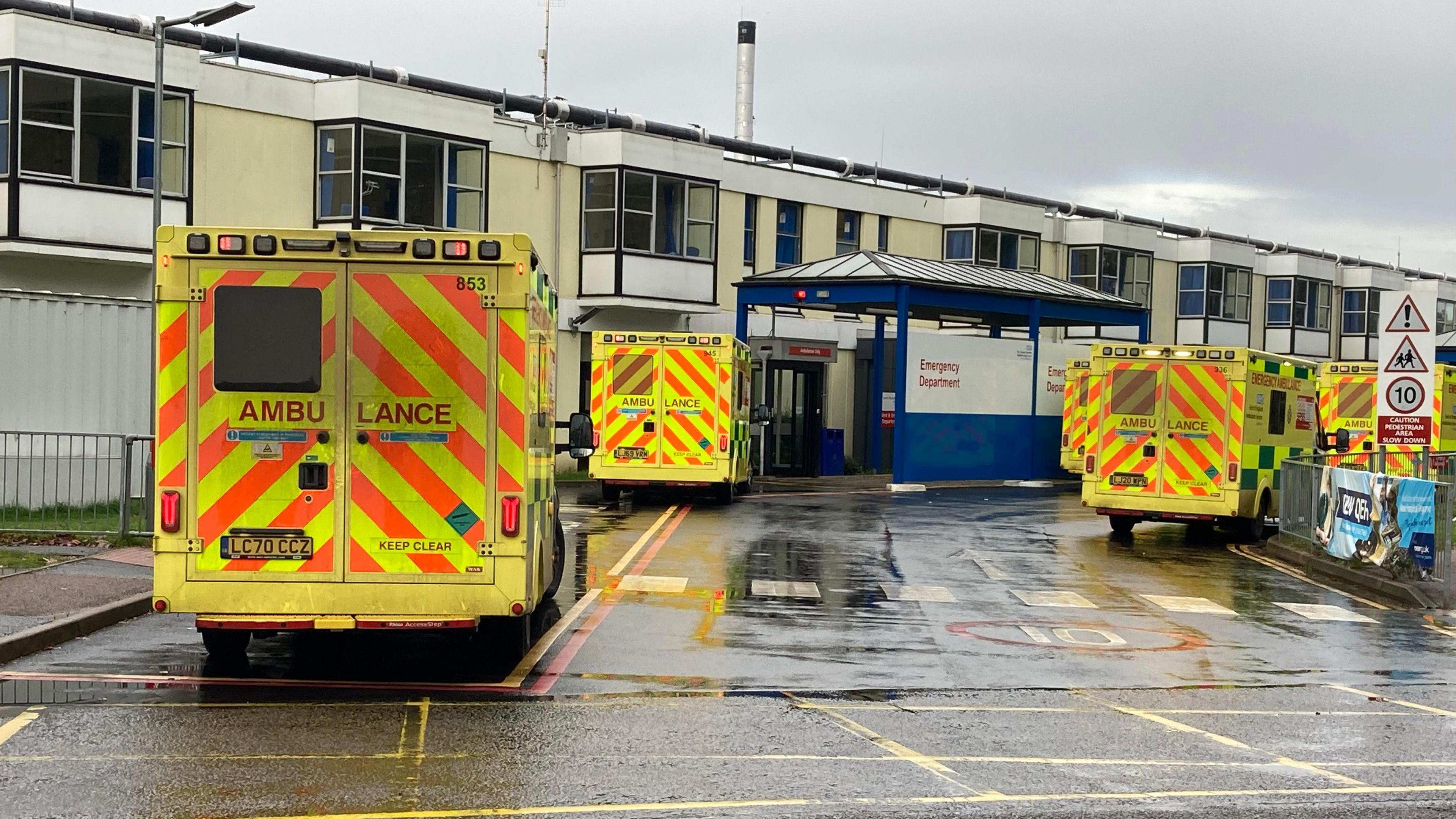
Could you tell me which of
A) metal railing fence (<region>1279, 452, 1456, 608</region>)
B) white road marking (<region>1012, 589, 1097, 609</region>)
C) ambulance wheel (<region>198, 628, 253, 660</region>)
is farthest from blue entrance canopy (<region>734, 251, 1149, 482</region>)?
ambulance wheel (<region>198, 628, 253, 660</region>)

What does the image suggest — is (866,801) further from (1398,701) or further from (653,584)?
(653,584)

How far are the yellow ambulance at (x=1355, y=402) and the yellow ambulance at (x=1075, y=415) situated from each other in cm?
501

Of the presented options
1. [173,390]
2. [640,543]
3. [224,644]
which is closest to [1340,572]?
[640,543]

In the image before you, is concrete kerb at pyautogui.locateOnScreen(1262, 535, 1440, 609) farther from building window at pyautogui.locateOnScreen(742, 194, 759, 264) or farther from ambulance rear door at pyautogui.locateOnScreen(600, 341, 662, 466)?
building window at pyautogui.locateOnScreen(742, 194, 759, 264)

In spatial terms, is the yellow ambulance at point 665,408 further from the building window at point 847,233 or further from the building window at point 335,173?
the building window at point 847,233

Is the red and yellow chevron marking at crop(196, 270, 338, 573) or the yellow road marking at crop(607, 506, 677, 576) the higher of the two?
the red and yellow chevron marking at crop(196, 270, 338, 573)

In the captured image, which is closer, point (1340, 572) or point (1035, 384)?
point (1340, 572)

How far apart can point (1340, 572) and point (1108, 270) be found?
35456 mm

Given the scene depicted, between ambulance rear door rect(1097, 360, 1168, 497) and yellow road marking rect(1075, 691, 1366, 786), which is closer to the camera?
yellow road marking rect(1075, 691, 1366, 786)

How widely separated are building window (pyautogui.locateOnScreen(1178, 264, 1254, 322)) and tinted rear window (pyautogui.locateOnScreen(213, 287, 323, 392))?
166 ft

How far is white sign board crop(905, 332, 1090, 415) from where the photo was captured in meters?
34.6

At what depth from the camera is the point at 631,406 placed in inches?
1041

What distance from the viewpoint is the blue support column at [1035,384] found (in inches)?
1469

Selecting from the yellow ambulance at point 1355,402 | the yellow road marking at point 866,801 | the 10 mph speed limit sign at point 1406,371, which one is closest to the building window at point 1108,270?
the yellow ambulance at point 1355,402
